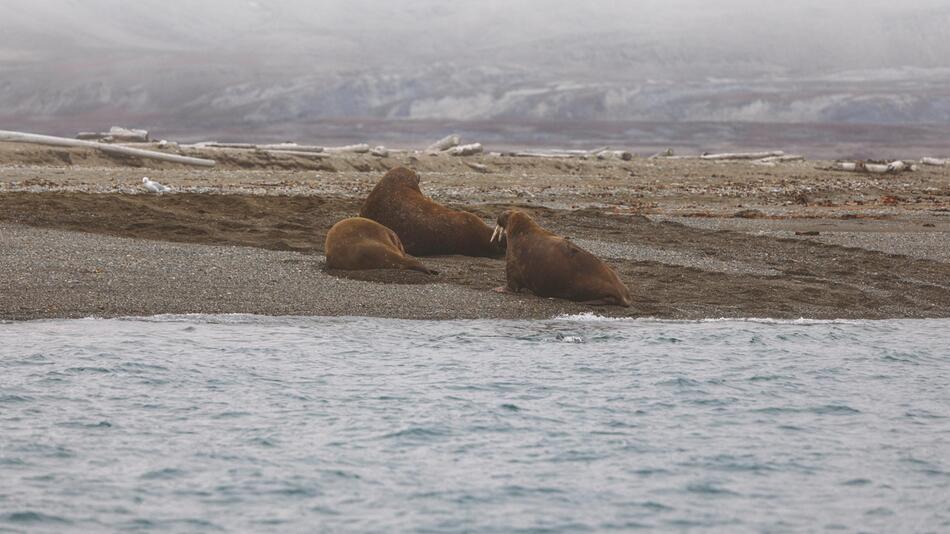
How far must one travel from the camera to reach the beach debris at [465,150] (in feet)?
165

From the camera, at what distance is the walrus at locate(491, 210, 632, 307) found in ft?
51.0

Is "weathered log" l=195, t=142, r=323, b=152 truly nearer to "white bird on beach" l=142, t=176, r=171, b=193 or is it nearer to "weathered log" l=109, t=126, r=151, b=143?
"weathered log" l=109, t=126, r=151, b=143

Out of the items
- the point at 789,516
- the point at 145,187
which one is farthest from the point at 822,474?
the point at 145,187

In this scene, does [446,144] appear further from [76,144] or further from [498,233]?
[498,233]

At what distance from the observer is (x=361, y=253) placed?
17.0m

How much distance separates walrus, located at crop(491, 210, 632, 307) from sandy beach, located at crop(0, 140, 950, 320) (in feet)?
0.79

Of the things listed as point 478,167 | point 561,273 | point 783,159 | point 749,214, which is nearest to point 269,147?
point 478,167

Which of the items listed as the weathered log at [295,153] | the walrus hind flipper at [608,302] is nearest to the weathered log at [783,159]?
the weathered log at [295,153]

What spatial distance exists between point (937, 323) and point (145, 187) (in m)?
17.6

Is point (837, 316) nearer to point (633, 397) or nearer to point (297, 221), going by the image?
point (633, 397)

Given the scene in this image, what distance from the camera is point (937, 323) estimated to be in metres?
15.4

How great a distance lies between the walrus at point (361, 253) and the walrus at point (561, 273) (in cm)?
163

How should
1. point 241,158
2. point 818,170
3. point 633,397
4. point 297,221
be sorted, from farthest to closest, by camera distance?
point 818,170 → point 241,158 → point 297,221 → point 633,397

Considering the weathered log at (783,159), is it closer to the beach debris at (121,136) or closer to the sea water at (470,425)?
the beach debris at (121,136)
